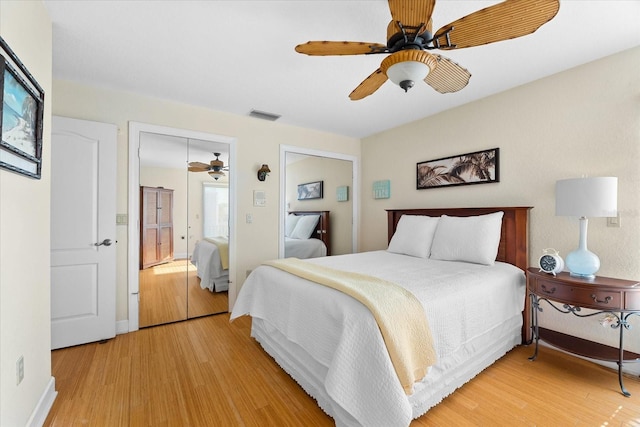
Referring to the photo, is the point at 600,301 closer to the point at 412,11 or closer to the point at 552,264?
the point at 552,264

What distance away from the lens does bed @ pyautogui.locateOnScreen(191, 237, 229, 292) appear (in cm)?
329

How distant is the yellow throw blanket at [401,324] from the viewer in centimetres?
137

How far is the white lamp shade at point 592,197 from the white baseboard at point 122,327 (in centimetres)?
397

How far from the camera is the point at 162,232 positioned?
10.2ft

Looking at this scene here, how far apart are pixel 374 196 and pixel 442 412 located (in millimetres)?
3036

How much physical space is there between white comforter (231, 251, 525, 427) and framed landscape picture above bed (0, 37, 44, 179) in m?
1.59

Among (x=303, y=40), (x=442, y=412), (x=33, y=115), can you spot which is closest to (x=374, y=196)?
(x=303, y=40)

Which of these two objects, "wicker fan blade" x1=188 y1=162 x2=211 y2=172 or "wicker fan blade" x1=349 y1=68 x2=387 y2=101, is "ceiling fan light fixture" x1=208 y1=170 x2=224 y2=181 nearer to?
"wicker fan blade" x1=188 y1=162 x2=211 y2=172

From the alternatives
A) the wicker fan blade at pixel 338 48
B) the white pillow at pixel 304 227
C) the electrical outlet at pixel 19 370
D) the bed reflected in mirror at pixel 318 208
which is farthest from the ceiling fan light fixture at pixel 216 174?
the electrical outlet at pixel 19 370

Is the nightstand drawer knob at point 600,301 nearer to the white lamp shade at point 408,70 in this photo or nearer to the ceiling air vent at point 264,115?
the white lamp shade at point 408,70

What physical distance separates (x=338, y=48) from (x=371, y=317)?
1464mm

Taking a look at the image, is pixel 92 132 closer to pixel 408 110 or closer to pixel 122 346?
pixel 122 346

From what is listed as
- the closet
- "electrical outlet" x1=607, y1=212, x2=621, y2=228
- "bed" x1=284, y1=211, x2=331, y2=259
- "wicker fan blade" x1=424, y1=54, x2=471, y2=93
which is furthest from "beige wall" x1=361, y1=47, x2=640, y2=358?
the closet

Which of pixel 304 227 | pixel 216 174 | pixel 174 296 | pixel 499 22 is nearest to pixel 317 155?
pixel 304 227
